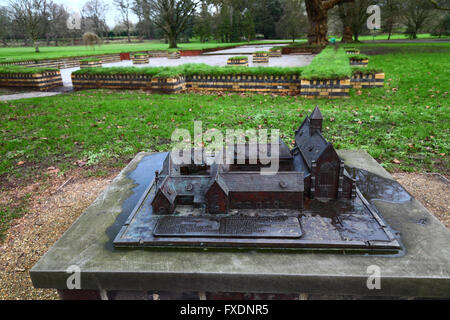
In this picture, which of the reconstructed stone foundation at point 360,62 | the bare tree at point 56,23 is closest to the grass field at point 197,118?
the reconstructed stone foundation at point 360,62

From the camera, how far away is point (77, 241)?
3.35 m

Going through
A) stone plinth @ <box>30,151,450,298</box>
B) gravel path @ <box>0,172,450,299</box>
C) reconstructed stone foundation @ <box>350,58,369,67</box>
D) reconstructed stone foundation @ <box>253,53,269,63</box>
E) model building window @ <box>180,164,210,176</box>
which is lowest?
gravel path @ <box>0,172,450,299</box>

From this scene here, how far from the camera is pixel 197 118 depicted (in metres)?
9.87

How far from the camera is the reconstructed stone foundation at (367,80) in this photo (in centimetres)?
1264

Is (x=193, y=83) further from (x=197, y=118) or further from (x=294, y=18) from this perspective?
(x=294, y=18)

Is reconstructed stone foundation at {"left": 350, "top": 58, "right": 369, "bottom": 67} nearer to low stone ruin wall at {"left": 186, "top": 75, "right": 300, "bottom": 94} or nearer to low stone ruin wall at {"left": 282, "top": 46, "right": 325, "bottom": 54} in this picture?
low stone ruin wall at {"left": 186, "top": 75, "right": 300, "bottom": 94}

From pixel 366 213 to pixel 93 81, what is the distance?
16.2 m

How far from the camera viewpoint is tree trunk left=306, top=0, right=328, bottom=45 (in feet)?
91.0

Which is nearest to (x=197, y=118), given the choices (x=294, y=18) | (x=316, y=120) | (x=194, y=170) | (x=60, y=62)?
(x=194, y=170)

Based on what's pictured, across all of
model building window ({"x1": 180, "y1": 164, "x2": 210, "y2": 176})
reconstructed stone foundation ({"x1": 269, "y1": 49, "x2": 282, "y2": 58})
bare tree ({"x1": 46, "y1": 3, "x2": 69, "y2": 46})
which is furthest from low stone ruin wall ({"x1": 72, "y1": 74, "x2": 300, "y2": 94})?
bare tree ({"x1": 46, "y1": 3, "x2": 69, "y2": 46})

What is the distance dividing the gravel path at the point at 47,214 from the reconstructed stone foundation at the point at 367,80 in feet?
25.7

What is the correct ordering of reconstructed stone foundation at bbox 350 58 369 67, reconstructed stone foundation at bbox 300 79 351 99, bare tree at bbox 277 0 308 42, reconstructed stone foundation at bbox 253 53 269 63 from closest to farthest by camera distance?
reconstructed stone foundation at bbox 300 79 351 99, reconstructed stone foundation at bbox 350 58 369 67, reconstructed stone foundation at bbox 253 53 269 63, bare tree at bbox 277 0 308 42

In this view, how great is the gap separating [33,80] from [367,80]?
1740 cm
